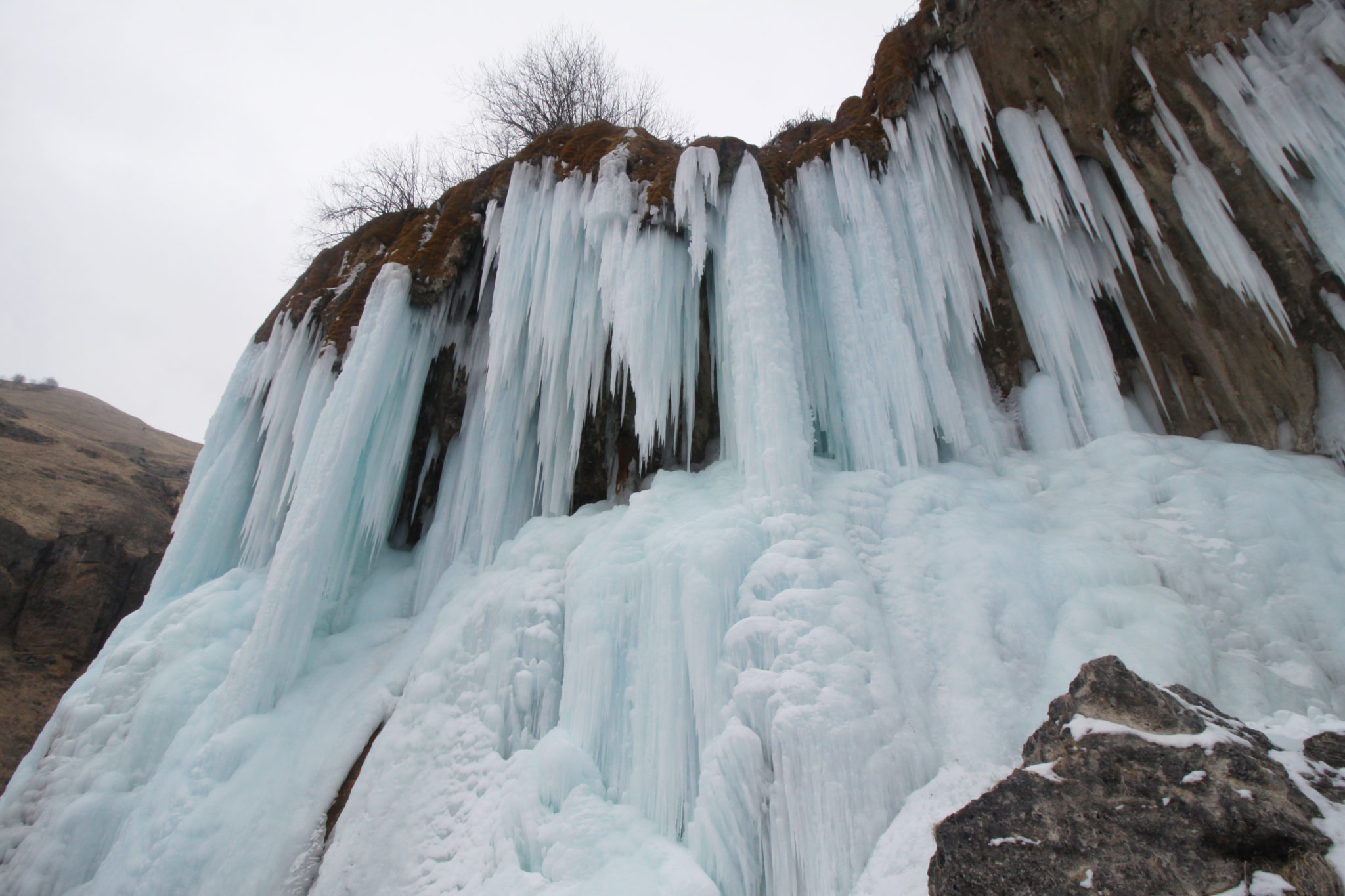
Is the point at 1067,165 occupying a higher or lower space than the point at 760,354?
higher

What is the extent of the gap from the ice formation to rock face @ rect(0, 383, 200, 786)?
15.0 feet

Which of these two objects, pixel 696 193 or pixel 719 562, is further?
pixel 696 193

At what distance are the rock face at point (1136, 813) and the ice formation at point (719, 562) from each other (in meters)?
0.54

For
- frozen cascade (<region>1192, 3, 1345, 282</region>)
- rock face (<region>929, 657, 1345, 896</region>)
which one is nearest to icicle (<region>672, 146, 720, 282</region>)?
frozen cascade (<region>1192, 3, 1345, 282</region>)

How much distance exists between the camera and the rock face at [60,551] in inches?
356

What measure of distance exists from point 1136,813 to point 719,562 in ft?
7.84

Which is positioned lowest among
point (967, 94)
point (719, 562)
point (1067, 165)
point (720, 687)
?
point (720, 687)

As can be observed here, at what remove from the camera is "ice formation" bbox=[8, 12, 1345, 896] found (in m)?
3.32

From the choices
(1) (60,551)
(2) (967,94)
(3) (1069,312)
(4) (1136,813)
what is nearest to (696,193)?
(2) (967,94)

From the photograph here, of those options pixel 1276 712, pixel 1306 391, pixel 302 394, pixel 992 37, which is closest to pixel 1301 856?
pixel 1276 712

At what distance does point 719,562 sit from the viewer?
4000 millimetres

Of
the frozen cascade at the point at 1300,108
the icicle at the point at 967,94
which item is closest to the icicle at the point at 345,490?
the icicle at the point at 967,94

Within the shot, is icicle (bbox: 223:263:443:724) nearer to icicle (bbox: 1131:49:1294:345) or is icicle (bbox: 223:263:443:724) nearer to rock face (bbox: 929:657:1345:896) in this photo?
rock face (bbox: 929:657:1345:896)

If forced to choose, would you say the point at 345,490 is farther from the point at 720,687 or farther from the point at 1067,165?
the point at 1067,165
